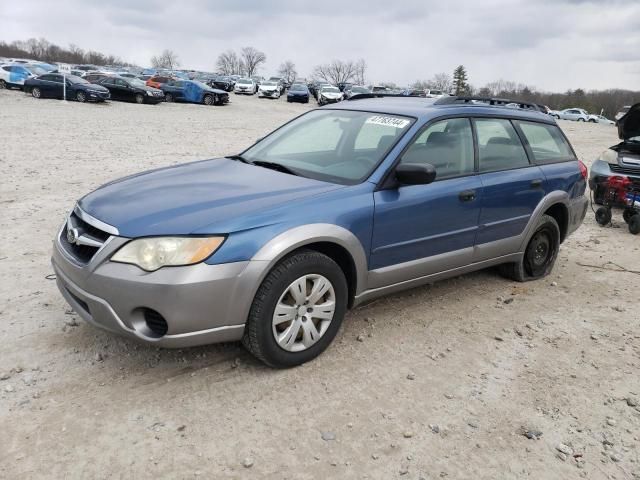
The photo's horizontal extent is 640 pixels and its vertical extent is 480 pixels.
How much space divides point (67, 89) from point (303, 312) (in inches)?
1067

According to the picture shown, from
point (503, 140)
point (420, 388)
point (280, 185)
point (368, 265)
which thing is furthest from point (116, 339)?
point (503, 140)

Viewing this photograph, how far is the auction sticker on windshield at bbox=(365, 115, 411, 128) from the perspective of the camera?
13.3 feet

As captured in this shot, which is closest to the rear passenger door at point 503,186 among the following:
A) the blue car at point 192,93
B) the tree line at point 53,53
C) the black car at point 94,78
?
the blue car at point 192,93

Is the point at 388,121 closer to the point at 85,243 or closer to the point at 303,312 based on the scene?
the point at 303,312

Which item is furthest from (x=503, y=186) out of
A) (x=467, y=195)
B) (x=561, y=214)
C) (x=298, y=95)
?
(x=298, y=95)

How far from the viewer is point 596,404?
328 centimetres

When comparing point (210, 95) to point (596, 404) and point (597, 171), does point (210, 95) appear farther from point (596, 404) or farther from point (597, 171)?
point (596, 404)

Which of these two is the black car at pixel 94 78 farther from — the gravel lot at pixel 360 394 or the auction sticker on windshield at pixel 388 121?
the auction sticker on windshield at pixel 388 121

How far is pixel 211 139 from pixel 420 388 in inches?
500

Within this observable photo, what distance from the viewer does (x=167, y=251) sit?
117 inches

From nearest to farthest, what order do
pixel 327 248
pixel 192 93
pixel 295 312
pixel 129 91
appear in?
pixel 295 312 → pixel 327 248 → pixel 129 91 → pixel 192 93

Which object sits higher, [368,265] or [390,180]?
[390,180]

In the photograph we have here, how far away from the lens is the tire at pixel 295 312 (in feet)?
10.4

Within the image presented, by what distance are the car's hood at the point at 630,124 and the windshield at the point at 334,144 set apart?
610cm
